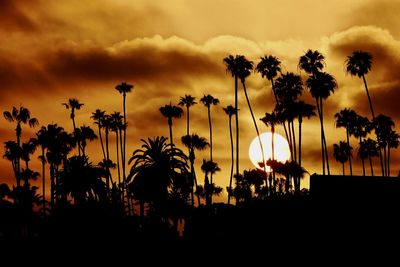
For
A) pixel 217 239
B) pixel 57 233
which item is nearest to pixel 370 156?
pixel 217 239

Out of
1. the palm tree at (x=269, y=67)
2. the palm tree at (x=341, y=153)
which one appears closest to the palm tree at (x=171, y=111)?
the palm tree at (x=269, y=67)

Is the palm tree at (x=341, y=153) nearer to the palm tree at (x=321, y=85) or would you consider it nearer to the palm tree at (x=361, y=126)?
the palm tree at (x=361, y=126)

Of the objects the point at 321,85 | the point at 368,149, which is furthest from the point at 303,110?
the point at 368,149

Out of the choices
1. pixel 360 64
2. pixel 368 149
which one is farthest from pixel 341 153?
pixel 360 64

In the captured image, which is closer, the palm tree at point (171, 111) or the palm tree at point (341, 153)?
the palm tree at point (171, 111)

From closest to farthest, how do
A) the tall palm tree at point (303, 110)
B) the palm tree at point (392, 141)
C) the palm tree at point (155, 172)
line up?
1. the palm tree at point (155, 172)
2. the tall palm tree at point (303, 110)
3. the palm tree at point (392, 141)

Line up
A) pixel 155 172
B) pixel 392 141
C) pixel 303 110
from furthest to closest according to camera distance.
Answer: pixel 392 141
pixel 303 110
pixel 155 172

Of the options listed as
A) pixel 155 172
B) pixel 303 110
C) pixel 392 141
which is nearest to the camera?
pixel 155 172

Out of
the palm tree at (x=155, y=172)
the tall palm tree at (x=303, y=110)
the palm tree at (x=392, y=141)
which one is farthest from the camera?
the palm tree at (x=392, y=141)

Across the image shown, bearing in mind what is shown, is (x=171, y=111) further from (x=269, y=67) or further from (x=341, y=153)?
(x=341, y=153)

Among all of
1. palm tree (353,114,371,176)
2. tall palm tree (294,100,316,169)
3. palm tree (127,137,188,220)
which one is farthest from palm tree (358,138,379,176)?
palm tree (127,137,188,220)

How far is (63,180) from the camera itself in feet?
198

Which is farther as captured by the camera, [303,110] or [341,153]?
[341,153]

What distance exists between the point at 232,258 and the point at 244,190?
3813 inches
